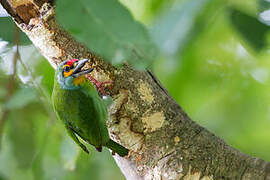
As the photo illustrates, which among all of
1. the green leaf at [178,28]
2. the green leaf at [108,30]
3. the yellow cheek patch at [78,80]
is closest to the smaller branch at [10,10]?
the yellow cheek patch at [78,80]

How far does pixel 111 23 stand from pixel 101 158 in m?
2.78

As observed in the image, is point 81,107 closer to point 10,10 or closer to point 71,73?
point 71,73

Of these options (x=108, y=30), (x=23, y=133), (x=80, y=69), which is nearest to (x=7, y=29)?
(x=80, y=69)

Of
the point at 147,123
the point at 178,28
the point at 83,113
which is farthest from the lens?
the point at 83,113

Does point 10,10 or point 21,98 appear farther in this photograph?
point 21,98

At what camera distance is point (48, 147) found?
3.44 meters

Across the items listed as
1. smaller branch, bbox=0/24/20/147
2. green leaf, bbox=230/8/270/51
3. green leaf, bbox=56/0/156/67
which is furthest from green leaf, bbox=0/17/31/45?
green leaf, bbox=230/8/270/51

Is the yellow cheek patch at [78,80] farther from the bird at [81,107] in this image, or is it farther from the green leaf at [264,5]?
the green leaf at [264,5]

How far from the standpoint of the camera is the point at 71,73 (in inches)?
83.5

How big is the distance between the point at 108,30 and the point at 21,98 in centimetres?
192

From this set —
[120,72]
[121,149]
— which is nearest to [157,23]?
[120,72]

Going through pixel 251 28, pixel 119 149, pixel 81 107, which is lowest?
pixel 119 149

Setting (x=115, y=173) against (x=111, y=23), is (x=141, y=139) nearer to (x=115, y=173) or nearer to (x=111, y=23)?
(x=111, y=23)

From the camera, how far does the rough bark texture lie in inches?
Answer: 72.7
